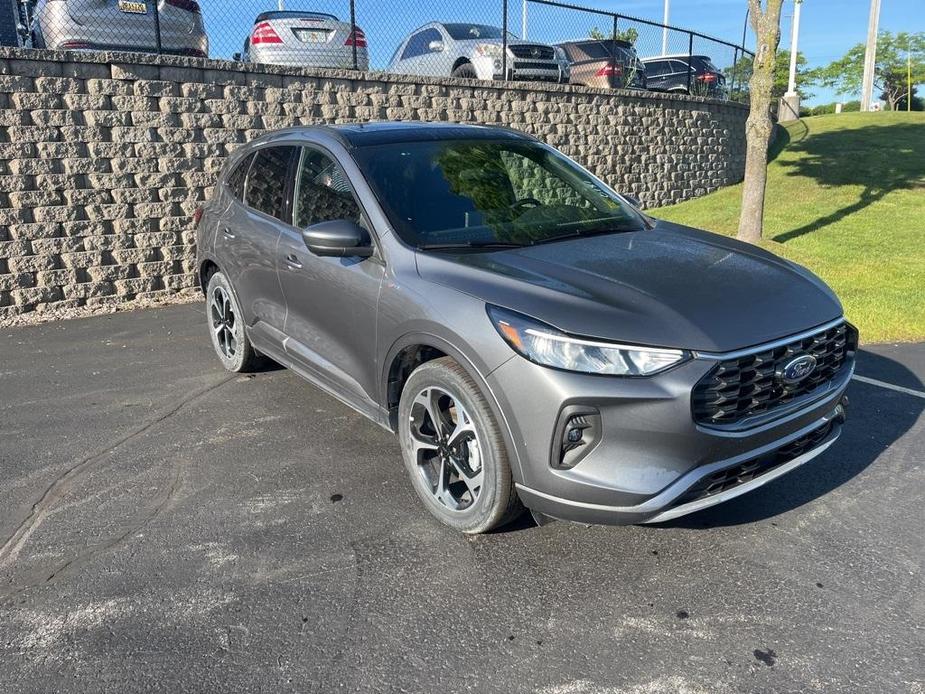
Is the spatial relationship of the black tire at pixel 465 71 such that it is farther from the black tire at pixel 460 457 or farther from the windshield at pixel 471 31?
the black tire at pixel 460 457

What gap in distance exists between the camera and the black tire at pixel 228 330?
18.2 feet

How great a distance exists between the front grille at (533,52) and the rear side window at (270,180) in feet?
29.8

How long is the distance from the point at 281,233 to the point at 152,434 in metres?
1.51

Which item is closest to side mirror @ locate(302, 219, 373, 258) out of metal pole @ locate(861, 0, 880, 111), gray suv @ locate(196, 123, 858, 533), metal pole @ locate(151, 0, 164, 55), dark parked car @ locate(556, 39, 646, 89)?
gray suv @ locate(196, 123, 858, 533)

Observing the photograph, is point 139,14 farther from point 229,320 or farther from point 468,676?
point 468,676

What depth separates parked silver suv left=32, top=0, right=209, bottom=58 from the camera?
8.76m

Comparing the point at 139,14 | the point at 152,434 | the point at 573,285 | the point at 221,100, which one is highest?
the point at 139,14

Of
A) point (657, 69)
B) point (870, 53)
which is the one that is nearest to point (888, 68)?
point (870, 53)

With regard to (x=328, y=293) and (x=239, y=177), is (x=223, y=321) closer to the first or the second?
(x=239, y=177)

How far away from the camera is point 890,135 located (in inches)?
800

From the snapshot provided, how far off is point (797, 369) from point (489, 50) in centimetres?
1154

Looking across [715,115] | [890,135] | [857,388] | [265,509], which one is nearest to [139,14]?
[265,509]

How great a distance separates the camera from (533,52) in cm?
1349

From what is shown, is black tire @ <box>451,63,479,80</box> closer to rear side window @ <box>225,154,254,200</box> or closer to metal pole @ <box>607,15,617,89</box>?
metal pole @ <box>607,15,617,89</box>
